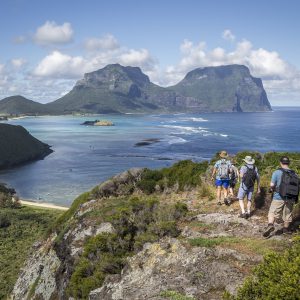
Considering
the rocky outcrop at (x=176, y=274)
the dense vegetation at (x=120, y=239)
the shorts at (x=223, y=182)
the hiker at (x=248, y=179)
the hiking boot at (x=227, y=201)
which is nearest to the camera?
the rocky outcrop at (x=176, y=274)

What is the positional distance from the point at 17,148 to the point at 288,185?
13011 centimetres

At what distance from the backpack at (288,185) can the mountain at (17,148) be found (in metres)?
115

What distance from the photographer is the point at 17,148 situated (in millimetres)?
131875

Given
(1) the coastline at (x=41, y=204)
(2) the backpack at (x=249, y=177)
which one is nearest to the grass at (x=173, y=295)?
(2) the backpack at (x=249, y=177)

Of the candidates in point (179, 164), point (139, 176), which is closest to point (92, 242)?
point (139, 176)

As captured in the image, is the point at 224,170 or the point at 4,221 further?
the point at 4,221

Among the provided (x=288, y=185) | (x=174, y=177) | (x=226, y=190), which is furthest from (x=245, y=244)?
(x=174, y=177)

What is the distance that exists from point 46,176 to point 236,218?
279ft

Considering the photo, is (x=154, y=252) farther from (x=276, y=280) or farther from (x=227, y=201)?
(x=276, y=280)

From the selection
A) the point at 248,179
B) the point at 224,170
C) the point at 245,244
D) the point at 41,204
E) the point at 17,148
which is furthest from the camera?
the point at 17,148

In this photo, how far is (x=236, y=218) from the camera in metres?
13.8

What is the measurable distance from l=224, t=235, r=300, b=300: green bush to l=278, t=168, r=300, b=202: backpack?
3606 mm

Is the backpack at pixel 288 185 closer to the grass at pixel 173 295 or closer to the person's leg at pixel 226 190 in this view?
the grass at pixel 173 295

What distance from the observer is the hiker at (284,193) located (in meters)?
11.2
